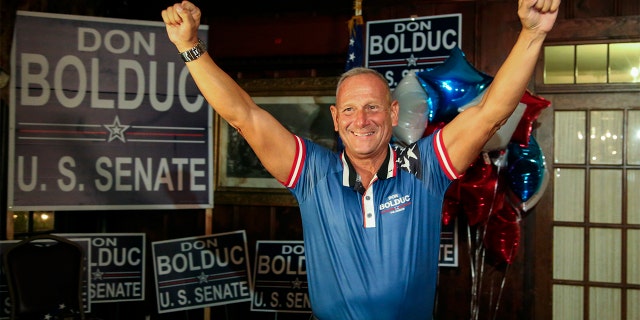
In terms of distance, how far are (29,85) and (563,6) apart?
389 cm

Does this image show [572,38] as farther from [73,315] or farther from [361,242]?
[73,315]

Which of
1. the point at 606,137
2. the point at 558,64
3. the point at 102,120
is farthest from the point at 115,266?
the point at 606,137

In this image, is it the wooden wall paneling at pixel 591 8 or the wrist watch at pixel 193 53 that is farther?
the wooden wall paneling at pixel 591 8

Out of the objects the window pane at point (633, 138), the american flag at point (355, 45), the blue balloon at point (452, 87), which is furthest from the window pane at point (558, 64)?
the american flag at point (355, 45)

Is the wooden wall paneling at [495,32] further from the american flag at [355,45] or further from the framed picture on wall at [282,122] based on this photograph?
the framed picture on wall at [282,122]

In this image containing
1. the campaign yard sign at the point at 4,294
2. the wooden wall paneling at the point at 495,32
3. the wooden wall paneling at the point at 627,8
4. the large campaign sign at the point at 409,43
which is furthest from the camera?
the wooden wall paneling at the point at 495,32

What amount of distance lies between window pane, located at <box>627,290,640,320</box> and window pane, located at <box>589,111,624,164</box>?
3.15ft

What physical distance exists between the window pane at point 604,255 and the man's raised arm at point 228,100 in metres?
3.06

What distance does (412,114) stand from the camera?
3.15 metres

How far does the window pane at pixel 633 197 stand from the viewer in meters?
3.89

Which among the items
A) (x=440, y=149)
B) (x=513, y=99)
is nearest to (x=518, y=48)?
(x=513, y=99)

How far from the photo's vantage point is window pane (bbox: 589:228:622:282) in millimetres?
3910

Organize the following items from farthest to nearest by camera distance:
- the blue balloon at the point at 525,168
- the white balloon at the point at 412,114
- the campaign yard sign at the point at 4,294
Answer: the campaign yard sign at the point at 4,294
the blue balloon at the point at 525,168
the white balloon at the point at 412,114

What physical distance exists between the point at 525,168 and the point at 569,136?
0.91 metres
